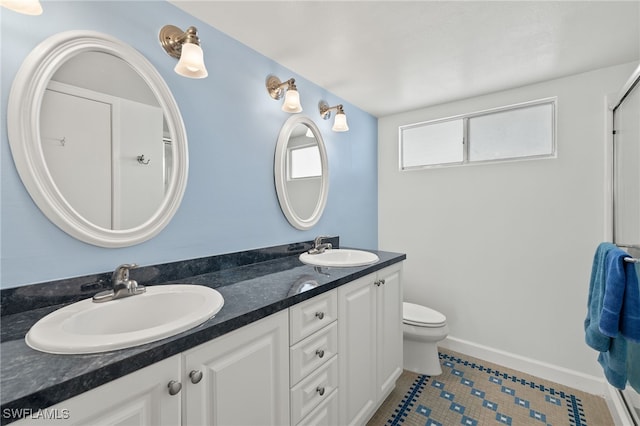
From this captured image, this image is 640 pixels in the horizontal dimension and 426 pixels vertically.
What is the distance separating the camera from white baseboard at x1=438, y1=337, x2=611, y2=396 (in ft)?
6.09

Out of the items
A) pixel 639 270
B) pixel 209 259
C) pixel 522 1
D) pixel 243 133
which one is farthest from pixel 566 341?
pixel 243 133

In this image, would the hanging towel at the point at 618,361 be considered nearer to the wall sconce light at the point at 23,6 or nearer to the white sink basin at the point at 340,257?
the white sink basin at the point at 340,257

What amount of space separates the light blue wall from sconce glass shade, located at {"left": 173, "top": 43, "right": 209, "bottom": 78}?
19cm

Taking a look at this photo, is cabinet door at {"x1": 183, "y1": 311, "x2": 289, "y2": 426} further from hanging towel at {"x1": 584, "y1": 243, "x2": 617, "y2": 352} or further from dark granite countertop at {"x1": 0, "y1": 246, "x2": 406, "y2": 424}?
hanging towel at {"x1": 584, "y1": 243, "x2": 617, "y2": 352}

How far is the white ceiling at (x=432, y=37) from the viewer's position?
1.30 meters

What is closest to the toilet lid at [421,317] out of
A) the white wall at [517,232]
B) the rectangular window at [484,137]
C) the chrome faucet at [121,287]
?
the white wall at [517,232]

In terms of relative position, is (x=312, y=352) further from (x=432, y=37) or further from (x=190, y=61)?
(x=432, y=37)

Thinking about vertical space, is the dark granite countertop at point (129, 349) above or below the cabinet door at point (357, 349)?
above

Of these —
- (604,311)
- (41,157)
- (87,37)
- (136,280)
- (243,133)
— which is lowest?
(604,311)

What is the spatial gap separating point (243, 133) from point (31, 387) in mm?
1338

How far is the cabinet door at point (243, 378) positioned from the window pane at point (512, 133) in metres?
2.18

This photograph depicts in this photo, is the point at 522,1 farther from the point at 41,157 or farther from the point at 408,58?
the point at 41,157

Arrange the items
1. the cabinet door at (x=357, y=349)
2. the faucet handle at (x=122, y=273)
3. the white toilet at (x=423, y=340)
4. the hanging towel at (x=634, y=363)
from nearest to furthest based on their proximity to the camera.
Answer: the faucet handle at (x=122, y=273), the hanging towel at (x=634, y=363), the cabinet door at (x=357, y=349), the white toilet at (x=423, y=340)

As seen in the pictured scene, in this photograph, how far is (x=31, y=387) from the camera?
52 centimetres
